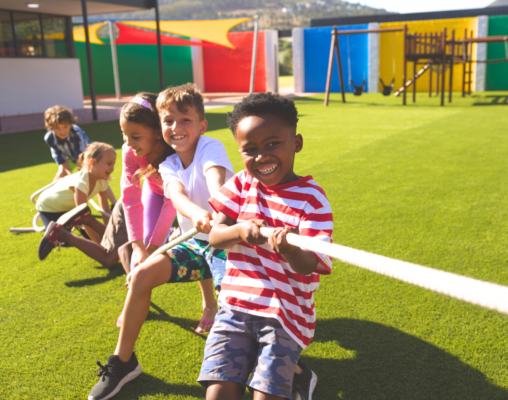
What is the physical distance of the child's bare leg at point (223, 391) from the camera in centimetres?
154

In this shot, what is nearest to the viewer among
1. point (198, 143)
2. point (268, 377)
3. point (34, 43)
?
point (268, 377)

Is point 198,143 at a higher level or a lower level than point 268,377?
higher

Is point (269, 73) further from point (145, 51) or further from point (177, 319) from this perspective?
point (177, 319)

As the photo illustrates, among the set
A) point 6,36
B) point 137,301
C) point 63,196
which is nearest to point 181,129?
point 137,301

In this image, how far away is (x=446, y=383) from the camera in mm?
1978

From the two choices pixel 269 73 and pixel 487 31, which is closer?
pixel 487 31

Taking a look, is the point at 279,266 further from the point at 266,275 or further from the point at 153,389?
the point at 153,389

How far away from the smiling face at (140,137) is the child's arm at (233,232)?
2.76 ft

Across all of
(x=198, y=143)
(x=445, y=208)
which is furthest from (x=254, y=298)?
(x=445, y=208)

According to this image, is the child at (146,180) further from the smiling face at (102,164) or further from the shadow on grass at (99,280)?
the smiling face at (102,164)

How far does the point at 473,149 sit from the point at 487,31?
48.9ft

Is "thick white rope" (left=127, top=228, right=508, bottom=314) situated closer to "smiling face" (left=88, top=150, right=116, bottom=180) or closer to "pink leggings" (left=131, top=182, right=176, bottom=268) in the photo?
"pink leggings" (left=131, top=182, right=176, bottom=268)

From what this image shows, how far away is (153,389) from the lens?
2.03 meters

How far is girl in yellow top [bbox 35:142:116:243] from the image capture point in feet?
12.6
